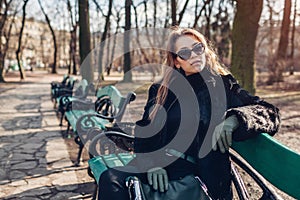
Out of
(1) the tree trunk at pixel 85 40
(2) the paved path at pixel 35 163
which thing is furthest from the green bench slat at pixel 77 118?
(1) the tree trunk at pixel 85 40

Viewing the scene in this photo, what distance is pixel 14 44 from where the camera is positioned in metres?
41.9

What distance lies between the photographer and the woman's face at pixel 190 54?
2.24 metres

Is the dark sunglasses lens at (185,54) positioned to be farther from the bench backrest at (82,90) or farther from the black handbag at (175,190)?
the bench backrest at (82,90)

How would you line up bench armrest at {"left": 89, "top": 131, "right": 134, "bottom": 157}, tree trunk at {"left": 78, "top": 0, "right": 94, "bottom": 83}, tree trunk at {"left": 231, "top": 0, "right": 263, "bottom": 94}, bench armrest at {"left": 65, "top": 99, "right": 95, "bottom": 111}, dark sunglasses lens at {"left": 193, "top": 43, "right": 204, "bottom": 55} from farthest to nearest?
tree trunk at {"left": 78, "top": 0, "right": 94, "bottom": 83}, tree trunk at {"left": 231, "top": 0, "right": 263, "bottom": 94}, bench armrest at {"left": 65, "top": 99, "right": 95, "bottom": 111}, bench armrest at {"left": 89, "top": 131, "right": 134, "bottom": 157}, dark sunglasses lens at {"left": 193, "top": 43, "right": 204, "bottom": 55}

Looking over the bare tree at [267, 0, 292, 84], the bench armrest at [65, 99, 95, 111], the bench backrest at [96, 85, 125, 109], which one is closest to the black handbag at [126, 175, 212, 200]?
the bench backrest at [96, 85, 125, 109]

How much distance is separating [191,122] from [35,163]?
283cm

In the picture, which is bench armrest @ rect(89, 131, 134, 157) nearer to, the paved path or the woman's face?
the paved path

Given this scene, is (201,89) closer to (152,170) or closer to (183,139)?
(183,139)

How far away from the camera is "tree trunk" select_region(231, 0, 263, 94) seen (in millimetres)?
6754

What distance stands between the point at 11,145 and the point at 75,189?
2.24m

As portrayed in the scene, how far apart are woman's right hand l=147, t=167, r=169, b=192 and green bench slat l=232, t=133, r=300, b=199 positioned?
1.88 ft

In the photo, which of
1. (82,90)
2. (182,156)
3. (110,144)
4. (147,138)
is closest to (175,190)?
(182,156)

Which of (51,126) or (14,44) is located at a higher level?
(14,44)

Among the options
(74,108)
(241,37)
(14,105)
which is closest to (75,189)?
(74,108)
